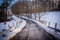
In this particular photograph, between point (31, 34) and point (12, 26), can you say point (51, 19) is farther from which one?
point (12, 26)

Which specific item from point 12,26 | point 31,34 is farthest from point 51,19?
point 12,26

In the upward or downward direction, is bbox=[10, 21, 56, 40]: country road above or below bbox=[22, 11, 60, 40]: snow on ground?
below

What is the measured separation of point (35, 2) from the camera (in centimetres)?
174

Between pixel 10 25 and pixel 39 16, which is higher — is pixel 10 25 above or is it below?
below

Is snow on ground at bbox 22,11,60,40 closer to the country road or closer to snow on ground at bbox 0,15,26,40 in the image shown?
the country road

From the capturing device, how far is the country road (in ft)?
5.41

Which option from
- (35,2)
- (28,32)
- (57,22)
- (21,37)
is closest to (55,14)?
(57,22)

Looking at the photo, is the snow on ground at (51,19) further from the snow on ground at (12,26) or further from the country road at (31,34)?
the snow on ground at (12,26)

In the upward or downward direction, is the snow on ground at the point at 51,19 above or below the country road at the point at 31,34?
above

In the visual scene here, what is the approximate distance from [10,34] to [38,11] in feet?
1.68

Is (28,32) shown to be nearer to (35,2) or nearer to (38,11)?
(38,11)

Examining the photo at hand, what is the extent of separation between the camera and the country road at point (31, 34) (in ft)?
5.41

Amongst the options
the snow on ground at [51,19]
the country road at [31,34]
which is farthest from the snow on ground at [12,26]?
the snow on ground at [51,19]

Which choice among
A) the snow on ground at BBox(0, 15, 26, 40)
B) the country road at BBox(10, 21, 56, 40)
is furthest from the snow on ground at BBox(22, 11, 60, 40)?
the snow on ground at BBox(0, 15, 26, 40)
